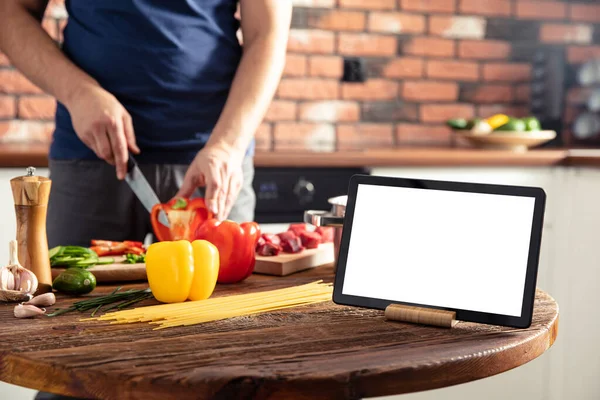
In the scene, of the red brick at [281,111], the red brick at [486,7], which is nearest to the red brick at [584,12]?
the red brick at [486,7]

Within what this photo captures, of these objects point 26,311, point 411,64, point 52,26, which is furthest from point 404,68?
point 26,311

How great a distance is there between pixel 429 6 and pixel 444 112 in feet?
1.48

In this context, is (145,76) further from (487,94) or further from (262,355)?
(487,94)

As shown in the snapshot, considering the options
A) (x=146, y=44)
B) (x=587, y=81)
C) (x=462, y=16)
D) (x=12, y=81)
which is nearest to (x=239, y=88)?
(x=146, y=44)

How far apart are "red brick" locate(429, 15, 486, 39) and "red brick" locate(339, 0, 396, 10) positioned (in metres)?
0.21

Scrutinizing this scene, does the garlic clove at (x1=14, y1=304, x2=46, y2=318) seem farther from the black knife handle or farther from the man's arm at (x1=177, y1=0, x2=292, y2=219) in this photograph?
the black knife handle

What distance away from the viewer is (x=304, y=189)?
2.68 m

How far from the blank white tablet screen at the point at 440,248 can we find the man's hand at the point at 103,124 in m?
0.68

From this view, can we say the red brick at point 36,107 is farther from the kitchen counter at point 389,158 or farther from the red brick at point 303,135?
the red brick at point 303,135

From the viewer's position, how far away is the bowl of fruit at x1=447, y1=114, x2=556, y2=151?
10.2ft

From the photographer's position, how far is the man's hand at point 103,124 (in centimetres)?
169

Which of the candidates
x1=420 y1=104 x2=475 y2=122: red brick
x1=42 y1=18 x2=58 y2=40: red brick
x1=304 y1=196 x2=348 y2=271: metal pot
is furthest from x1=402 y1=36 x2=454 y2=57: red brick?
x1=304 y1=196 x2=348 y2=271: metal pot

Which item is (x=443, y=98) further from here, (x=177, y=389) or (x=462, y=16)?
(x=177, y=389)

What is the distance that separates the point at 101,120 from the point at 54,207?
0.38m
